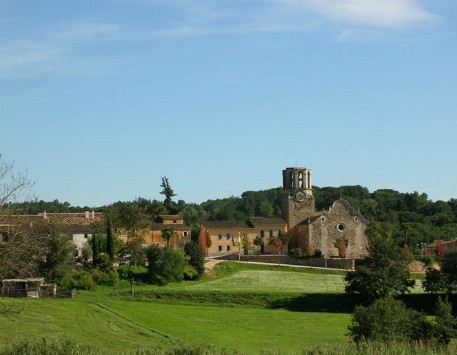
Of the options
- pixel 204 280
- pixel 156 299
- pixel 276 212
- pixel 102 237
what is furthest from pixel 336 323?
pixel 276 212

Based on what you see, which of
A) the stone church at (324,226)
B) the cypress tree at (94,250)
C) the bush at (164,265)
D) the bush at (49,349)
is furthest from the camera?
the stone church at (324,226)

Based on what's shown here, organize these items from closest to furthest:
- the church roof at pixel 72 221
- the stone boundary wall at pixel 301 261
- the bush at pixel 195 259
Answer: the church roof at pixel 72 221, the bush at pixel 195 259, the stone boundary wall at pixel 301 261

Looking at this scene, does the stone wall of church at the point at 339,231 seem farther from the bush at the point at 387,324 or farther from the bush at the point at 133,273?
the bush at the point at 387,324

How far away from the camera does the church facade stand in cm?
8725

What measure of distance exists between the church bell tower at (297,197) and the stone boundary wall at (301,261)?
11105mm

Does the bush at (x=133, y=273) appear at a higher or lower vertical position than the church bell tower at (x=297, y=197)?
lower

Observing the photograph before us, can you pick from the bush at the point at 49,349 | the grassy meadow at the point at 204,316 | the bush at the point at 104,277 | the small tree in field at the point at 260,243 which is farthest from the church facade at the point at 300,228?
the bush at the point at 49,349

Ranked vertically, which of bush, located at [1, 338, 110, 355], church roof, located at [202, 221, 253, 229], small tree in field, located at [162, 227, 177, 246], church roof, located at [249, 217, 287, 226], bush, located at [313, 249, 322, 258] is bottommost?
bush, located at [1, 338, 110, 355]

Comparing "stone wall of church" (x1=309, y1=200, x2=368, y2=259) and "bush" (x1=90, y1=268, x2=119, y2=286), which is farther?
"stone wall of church" (x1=309, y1=200, x2=368, y2=259)

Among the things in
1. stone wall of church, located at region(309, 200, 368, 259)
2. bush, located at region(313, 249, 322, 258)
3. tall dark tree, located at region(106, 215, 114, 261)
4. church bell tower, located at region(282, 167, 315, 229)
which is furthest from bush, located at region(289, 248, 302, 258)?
tall dark tree, located at region(106, 215, 114, 261)

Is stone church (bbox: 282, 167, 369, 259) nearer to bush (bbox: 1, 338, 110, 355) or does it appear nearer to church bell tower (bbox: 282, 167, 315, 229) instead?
church bell tower (bbox: 282, 167, 315, 229)

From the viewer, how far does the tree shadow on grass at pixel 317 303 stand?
59656 mm

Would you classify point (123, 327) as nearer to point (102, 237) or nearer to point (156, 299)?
point (156, 299)

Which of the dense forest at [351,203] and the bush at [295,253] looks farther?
the dense forest at [351,203]
